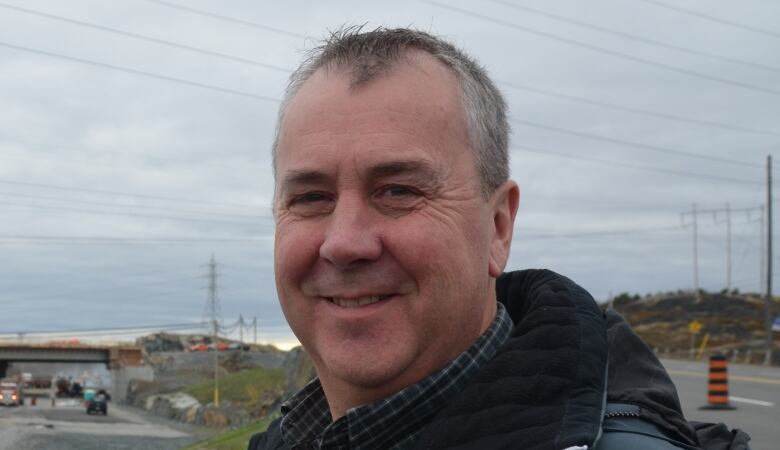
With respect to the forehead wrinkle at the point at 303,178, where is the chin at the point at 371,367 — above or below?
below

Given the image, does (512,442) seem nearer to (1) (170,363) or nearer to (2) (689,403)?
(2) (689,403)

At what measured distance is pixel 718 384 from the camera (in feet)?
61.6

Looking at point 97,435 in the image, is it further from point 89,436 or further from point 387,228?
point 387,228

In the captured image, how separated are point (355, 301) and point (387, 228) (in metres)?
0.21

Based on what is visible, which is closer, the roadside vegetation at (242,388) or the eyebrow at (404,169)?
the eyebrow at (404,169)

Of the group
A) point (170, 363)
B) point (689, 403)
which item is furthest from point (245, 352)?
point (689, 403)

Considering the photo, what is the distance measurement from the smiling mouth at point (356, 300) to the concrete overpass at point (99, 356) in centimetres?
9772

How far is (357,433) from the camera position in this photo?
7.86 feet

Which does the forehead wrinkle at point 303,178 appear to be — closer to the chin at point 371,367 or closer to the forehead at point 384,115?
the forehead at point 384,115

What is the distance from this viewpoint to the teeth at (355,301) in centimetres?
241

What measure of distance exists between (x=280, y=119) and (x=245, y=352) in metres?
92.2

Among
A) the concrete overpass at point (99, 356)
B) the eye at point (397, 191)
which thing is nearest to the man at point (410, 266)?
the eye at point (397, 191)

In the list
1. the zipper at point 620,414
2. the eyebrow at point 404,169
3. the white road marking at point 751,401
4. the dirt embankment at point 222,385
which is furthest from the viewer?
the dirt embankment at point 222,385

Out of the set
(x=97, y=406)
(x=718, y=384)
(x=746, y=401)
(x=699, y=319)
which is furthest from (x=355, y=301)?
(x=699, y=319)
